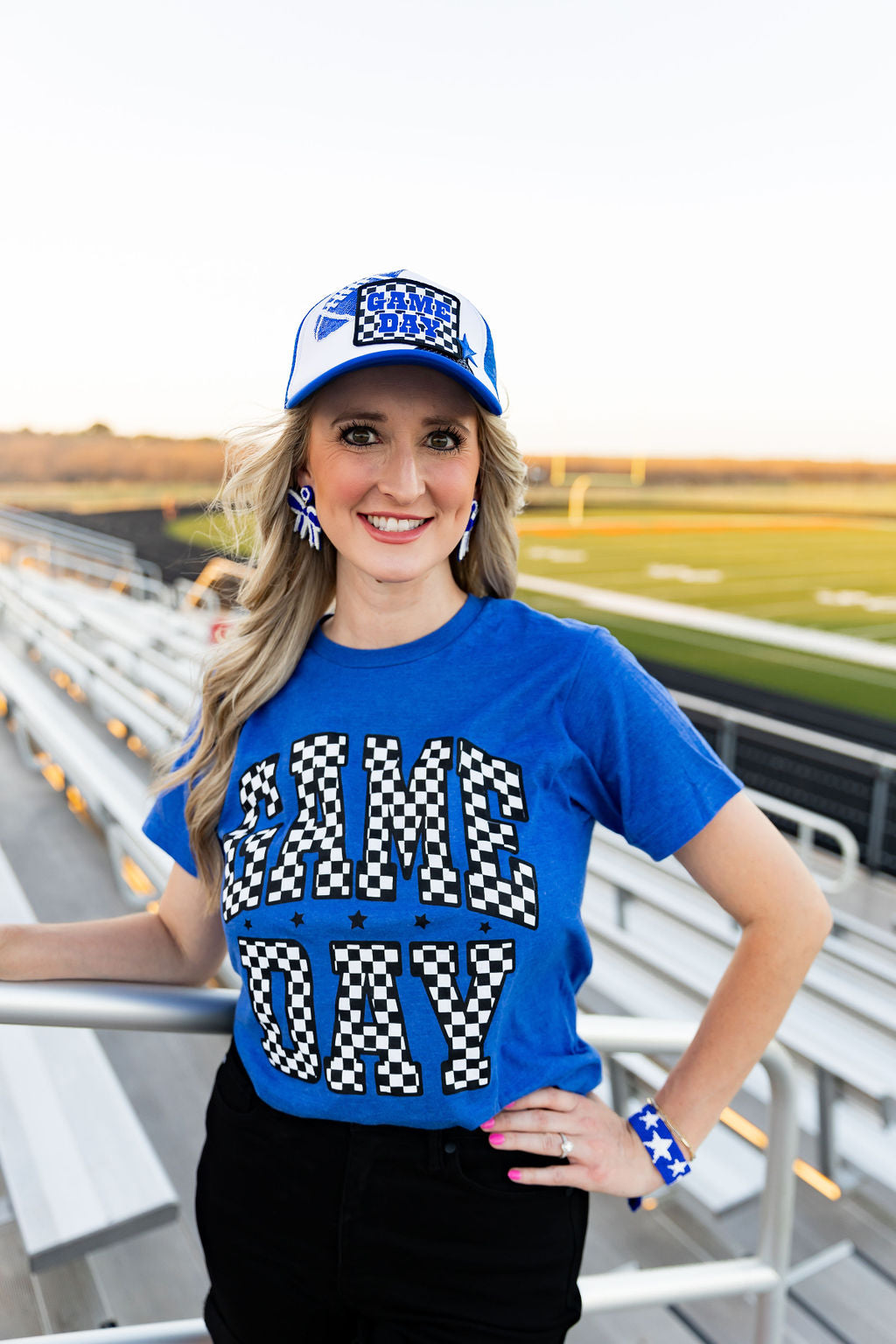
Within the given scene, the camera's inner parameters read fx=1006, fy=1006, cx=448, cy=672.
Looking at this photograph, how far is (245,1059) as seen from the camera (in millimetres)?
1036

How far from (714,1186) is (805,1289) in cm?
27

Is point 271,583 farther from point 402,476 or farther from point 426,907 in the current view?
point 426,907

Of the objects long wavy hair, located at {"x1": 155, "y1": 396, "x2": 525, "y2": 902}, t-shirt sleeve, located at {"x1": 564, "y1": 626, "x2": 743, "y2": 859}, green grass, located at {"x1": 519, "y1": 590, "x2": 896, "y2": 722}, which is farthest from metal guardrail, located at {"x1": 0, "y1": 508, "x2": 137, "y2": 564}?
t-shirt sleeve, located at {"x1": 564, "y1": 626, "x2": 743, "y2": 859}

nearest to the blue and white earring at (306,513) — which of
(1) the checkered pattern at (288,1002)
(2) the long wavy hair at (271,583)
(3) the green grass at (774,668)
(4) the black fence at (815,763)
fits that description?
(2) the long wavy hair at (271,583)

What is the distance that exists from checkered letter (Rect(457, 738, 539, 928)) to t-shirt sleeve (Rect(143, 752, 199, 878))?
369 millimetres

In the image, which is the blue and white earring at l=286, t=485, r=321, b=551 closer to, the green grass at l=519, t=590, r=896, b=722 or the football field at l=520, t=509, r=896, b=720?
the green grass at l=519, t=590, r=896, b=722

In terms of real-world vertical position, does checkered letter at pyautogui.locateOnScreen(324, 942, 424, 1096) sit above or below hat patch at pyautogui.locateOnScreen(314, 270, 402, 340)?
below

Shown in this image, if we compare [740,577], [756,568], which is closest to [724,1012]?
[740,577]

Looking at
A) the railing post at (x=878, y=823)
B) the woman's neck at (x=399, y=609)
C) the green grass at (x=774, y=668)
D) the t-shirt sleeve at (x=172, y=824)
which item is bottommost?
the green grass at (x=774, y=668)

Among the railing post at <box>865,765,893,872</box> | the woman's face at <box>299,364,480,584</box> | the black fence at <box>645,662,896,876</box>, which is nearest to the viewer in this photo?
the woman's face at <box>299,364,480,584</box>

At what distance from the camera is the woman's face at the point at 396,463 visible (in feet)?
3.35

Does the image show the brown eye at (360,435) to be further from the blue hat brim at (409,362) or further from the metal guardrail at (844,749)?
the metal guardrail at (844,749)

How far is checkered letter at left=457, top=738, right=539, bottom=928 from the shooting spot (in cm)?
93

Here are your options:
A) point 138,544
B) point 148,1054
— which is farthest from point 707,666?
point 138,544
